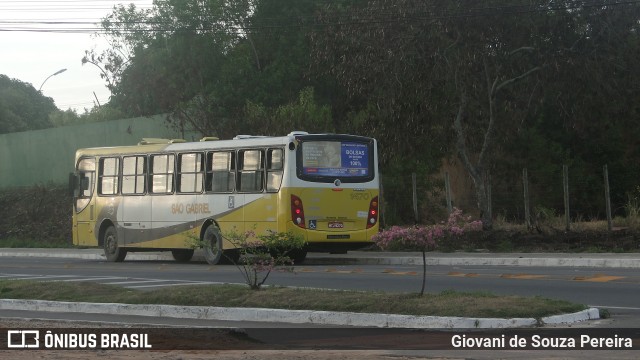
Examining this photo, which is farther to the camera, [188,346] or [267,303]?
[267,303]

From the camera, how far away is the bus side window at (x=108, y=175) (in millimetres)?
33906

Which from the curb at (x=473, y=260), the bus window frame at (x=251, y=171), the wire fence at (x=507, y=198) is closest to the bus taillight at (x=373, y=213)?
the curb at (x=473, y=260)

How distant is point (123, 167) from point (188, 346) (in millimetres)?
21118

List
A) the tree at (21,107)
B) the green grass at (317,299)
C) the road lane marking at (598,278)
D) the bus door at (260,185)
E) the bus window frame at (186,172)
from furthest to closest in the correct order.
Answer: the tree at (21,107) → the bus window frame at (186,172) → the bus door at (260,185) → the road lane marking at (598,278) → the green grass at (317,299)

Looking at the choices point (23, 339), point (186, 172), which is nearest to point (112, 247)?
point (186, 172)

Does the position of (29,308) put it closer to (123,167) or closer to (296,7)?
(123,167)

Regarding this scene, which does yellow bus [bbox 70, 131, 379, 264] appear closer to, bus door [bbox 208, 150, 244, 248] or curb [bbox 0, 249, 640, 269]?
bus door [bbox 208, 150, 244, 248]

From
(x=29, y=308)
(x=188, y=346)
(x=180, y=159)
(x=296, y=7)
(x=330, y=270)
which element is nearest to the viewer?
(x=188, y=346)

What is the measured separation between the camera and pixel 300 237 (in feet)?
64.6

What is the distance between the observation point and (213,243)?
30.4 m

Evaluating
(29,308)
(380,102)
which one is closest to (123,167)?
(380,102)

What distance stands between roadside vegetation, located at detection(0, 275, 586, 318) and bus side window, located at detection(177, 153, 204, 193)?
10.1 m

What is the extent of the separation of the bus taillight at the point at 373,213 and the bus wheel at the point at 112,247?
26.0ft

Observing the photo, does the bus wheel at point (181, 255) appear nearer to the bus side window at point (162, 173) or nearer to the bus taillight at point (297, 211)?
the bus side window at point (162, 173)
